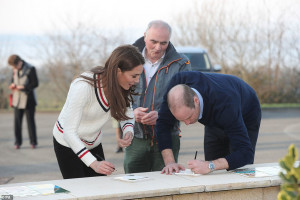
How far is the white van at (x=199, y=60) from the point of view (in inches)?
520

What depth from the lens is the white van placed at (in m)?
13.2

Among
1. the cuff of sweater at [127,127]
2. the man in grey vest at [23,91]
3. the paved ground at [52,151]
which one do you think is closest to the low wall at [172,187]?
the cuff of sweater at [127,127]

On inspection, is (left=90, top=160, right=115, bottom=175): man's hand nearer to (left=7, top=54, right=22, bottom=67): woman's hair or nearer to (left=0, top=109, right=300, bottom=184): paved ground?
(left=0, top=109, right=300, bottom=184): paved ground

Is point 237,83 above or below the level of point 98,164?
above

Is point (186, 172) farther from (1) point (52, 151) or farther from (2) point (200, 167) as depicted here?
(1) point (52, 151)

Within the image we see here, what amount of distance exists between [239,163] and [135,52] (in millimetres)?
1119

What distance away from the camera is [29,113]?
9.80 meters

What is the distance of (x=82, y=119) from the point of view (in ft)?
11.6

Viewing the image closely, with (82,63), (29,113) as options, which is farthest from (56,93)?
(29,113)

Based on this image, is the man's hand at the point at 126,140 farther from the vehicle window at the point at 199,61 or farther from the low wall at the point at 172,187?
the vehicle window at the point at 199,61

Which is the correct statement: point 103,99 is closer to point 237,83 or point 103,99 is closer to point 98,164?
point 98,164

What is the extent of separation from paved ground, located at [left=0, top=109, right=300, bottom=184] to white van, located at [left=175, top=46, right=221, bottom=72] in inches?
67.7

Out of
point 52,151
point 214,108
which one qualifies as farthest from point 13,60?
point 214,108

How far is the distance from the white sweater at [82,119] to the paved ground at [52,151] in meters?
3.64
